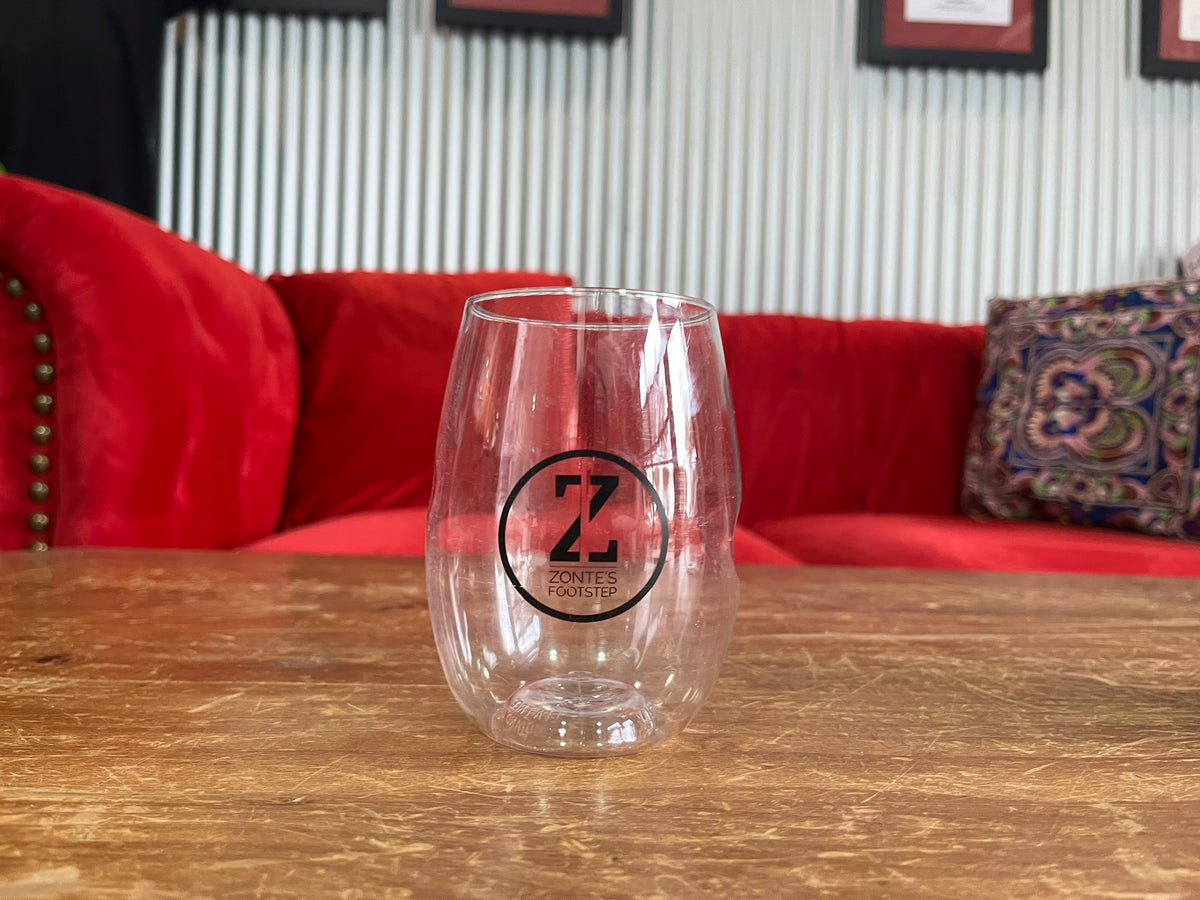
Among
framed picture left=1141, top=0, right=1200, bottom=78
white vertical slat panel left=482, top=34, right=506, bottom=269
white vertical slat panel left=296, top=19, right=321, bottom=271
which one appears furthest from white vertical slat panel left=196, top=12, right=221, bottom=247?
framed picture left=1141, top=0, right=1200, bottom=78

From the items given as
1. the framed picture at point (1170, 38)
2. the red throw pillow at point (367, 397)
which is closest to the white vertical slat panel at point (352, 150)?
the red throw pillow at point (367, 397)

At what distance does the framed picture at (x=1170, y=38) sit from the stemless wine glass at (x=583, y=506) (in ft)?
9.22

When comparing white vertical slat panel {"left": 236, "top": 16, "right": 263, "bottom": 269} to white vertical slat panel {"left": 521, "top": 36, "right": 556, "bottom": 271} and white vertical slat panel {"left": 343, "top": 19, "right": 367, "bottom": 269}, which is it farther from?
white vertical slat panel {"left": 521, "top": 36, "right": 556, "bottom": 271}

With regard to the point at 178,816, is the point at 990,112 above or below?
above

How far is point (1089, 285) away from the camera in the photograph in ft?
8.04

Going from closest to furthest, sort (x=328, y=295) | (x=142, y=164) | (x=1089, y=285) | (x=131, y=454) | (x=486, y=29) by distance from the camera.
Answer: (x=131, y=454)
(x=328, y=295)
(x=142, y=164)
(x=486, y=29)
(x=1089, y=285)

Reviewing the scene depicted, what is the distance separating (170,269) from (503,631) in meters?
0.88

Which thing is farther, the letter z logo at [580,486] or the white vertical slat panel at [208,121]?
the white vertical slat panel at [208,121]

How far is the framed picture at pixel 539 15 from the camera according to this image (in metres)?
2.25

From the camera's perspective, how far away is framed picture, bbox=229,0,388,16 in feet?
7.26

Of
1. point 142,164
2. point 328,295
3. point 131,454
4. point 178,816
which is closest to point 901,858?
point 178,816

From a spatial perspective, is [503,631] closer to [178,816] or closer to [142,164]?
[178,816]

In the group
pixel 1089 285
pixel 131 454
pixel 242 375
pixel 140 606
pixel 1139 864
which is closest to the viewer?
pixel 1139 864

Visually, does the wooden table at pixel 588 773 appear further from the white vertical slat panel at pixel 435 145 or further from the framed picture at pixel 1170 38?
the framed picture at pixel 1170 38
